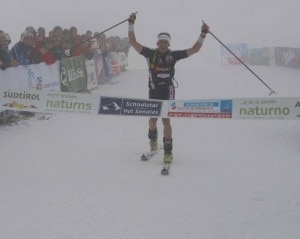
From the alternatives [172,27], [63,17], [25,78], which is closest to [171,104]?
[25,78]

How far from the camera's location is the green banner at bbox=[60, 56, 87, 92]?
39.9 ft

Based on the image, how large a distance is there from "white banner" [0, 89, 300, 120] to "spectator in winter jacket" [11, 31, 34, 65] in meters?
3.89

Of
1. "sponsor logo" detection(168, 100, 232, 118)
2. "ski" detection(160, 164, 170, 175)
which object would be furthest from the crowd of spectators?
"ski" detection(160, 164, 170, 175)

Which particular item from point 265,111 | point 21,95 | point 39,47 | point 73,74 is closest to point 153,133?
point 265,111

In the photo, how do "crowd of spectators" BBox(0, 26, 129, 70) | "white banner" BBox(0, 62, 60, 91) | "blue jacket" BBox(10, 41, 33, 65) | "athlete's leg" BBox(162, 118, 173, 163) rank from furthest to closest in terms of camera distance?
"blue jacket" BBox(10, 41, 33, 65)
"crowd of spectators" BBox(0, 26, 129, 70)
"white banner" BBox(0, 62, 60, 91)
"athlete's leg" BBox(162, 118, 173, 163)

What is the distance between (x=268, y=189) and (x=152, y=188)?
150 centimetres

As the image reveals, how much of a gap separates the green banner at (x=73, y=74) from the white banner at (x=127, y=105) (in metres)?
5.58

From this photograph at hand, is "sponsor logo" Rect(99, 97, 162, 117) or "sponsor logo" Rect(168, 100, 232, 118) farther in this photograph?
"sponsor logo" Rect(99, 97, 162, 117)

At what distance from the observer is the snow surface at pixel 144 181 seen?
181 inches

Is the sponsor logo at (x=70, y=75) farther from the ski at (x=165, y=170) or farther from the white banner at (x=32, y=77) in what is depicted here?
the ski at (x=165, y=170)

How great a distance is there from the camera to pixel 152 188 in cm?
580

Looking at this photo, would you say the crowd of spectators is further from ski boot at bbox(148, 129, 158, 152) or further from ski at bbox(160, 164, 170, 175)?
ski at bbox(160, 164, 170, 175)

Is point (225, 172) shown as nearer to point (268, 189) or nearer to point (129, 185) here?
point (268, 189)

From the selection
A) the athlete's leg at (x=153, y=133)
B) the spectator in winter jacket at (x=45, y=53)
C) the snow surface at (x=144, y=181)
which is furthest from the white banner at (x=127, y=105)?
the spectator in winter jacket at (x=45, y=53)
